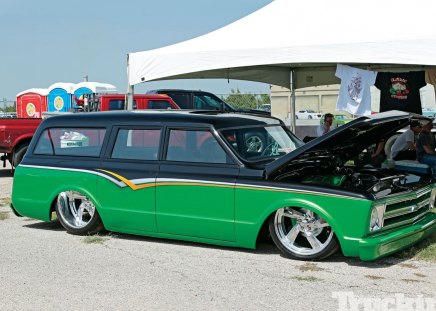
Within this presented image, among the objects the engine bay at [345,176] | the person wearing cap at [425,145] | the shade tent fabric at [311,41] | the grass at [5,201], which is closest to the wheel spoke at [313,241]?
the engine bay at [345,176]

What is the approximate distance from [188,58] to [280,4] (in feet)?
6.64

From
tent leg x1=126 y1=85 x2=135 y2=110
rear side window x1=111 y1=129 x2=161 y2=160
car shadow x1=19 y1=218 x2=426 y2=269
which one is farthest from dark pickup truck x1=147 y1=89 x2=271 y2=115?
rear side window x1=111 y1=129 x2=161 y2=160

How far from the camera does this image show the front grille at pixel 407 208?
5.99 m

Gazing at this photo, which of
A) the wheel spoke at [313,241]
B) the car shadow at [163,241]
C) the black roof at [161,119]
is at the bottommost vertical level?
the car shadow at [163,241]

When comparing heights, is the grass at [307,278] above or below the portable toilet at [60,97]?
below

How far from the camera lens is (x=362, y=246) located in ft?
18.5

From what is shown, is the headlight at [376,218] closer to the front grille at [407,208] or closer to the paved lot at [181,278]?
the front grille at [407,208]

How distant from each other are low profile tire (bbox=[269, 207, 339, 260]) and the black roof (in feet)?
3.89

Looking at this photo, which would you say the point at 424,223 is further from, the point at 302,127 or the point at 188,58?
the point at 302,127

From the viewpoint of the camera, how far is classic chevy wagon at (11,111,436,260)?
19.6 ft

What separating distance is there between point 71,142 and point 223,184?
235 centimetres

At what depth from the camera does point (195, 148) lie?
674 centimetres

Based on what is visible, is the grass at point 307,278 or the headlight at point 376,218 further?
the headlight at point 376,218

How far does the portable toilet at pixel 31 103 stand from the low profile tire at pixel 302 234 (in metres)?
21.6
